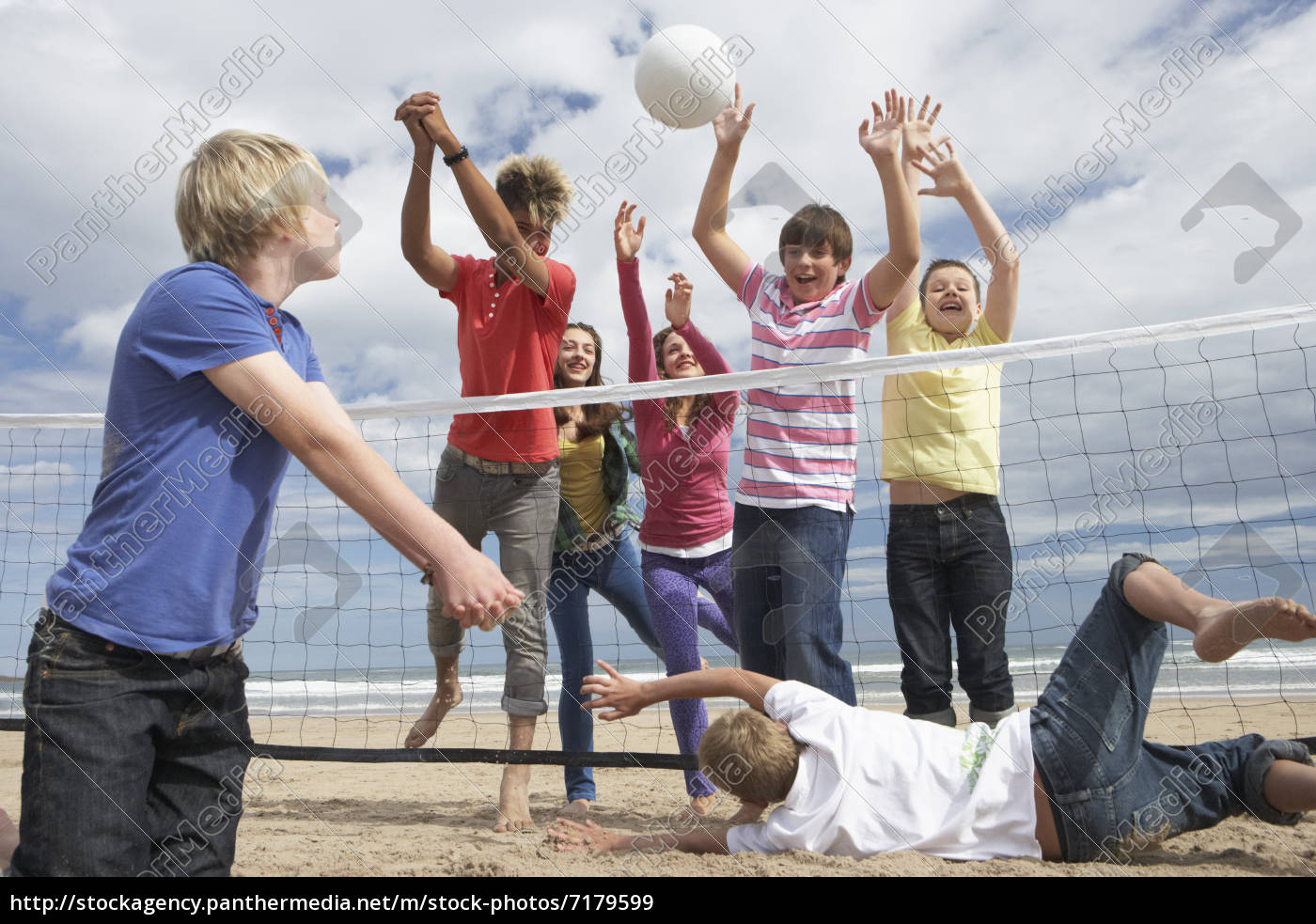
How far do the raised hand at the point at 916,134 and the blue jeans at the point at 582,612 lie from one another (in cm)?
192

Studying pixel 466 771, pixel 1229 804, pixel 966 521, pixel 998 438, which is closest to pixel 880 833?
pixel 1229 804

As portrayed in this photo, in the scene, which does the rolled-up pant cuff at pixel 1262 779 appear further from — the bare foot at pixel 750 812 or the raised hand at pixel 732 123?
the raised hand at pixel 732 123

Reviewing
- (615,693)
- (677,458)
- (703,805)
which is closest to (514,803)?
(703,805)

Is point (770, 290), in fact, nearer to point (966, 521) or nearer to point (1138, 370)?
point (966, 521)

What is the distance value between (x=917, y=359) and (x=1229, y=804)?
5.50ft

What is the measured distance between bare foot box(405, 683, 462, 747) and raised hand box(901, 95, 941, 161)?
2.79 m

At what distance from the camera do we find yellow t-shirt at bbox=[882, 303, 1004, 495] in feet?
10.3

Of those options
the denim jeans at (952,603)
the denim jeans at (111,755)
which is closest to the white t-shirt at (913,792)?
the denim jeans at (952,603)

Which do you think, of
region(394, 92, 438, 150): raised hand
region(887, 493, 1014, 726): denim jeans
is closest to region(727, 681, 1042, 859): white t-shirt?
region(887, 493, 1014, 726): denim jeans

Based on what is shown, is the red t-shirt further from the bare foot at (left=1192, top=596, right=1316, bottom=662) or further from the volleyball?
the bare foot at (left=1192, top=596, right=1316, bottom=662)

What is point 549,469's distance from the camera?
3.39m

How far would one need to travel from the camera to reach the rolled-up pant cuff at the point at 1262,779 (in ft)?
7.97

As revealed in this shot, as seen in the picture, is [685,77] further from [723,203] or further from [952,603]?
[952,603]

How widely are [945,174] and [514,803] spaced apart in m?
2.94
